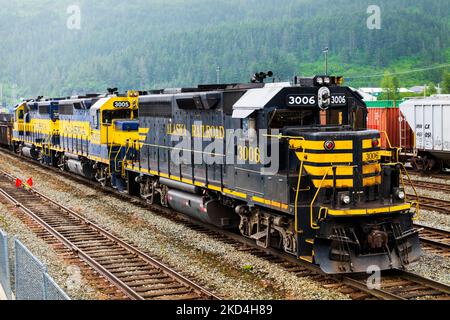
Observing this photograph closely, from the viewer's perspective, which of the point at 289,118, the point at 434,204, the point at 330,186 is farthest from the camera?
the point at 434,204

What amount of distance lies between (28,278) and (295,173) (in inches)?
203

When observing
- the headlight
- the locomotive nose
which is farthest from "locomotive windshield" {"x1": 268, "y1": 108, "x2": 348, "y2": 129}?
the locomotive nose

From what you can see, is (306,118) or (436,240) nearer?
(306,118)

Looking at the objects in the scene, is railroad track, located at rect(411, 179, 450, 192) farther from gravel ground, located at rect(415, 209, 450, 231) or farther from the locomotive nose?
the locomotive nose

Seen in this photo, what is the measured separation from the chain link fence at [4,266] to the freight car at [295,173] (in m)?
5.00

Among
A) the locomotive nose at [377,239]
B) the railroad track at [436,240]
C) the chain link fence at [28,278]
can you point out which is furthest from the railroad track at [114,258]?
the railroad track at [436,240]

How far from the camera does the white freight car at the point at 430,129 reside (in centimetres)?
2602

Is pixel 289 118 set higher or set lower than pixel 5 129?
higher

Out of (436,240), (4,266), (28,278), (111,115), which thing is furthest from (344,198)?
(111,115)

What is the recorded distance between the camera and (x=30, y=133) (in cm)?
3812

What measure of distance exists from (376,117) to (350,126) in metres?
19.8

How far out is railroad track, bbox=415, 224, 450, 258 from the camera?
1324cm

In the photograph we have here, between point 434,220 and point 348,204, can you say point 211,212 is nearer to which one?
point 348,204

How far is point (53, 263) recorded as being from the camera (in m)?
13.0
